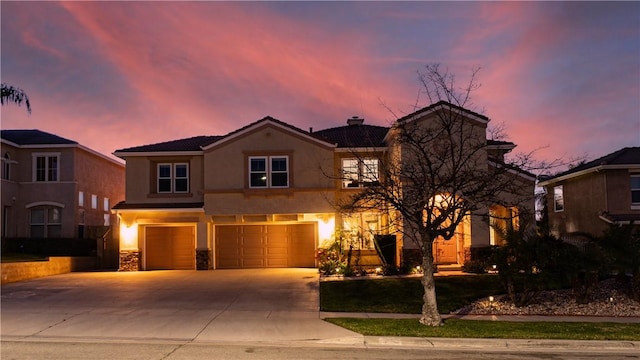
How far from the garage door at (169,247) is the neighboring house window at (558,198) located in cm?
1932

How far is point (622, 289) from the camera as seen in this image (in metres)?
17.6

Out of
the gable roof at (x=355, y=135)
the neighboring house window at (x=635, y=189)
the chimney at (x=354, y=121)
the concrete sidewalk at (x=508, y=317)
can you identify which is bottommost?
the concrete sidewalk at (x=508, y=317)

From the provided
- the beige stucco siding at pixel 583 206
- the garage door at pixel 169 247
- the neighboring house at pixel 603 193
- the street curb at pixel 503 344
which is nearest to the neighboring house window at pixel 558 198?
the beige stucco siding at pixel 583 206

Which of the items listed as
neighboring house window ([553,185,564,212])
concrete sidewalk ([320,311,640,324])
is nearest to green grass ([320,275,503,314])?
concrete sidewalk ([320,311,640,324])

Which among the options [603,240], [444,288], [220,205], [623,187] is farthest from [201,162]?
[623,187]

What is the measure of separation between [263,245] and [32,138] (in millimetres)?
15592

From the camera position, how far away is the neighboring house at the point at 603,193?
2436 cm

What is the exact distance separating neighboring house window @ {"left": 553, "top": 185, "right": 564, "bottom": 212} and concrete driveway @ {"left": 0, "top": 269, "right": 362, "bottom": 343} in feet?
49.6

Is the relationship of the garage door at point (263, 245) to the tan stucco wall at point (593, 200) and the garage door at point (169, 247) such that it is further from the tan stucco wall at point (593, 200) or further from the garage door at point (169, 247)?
the tan stucco wall at point (593, 200)

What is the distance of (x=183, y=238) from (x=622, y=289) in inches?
747

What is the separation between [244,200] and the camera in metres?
25.5

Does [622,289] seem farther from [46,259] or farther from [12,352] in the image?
[46,259]

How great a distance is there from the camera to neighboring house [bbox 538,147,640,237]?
A: 79.9ft

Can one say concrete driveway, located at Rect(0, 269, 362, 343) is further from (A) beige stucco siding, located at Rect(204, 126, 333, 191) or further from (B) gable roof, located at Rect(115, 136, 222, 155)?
(B) gable roof, located at Rect(115, 136, 222, 155)
